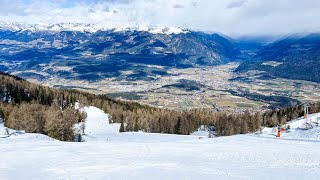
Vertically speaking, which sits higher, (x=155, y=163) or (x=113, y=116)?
(x=113, y=116)

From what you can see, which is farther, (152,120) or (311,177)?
(152,120)

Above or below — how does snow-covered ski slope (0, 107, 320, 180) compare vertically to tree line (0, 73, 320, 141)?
below

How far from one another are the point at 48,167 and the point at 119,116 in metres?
115

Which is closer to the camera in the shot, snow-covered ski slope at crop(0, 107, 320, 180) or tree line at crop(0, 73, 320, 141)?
snow-covered ski slope at crop(0, 107, 320, 180)

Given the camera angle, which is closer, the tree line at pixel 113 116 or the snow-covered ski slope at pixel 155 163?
the snow-covered ski slope at pixel 155 163

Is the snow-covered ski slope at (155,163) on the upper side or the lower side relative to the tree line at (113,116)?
lower

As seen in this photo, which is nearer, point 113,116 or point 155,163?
point 155,163

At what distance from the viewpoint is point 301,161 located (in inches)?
1201

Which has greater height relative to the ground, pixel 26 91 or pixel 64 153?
pixel 26 91

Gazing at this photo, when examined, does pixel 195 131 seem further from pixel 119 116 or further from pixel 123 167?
pixel 123 167

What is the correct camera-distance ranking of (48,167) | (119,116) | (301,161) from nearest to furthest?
(48,167)
(301,161)
(119,116)

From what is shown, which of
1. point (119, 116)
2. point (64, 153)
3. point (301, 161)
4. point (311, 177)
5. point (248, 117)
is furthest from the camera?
point (119, 116)

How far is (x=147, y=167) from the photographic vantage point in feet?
90.7

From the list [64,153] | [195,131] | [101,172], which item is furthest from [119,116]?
[101,172]
